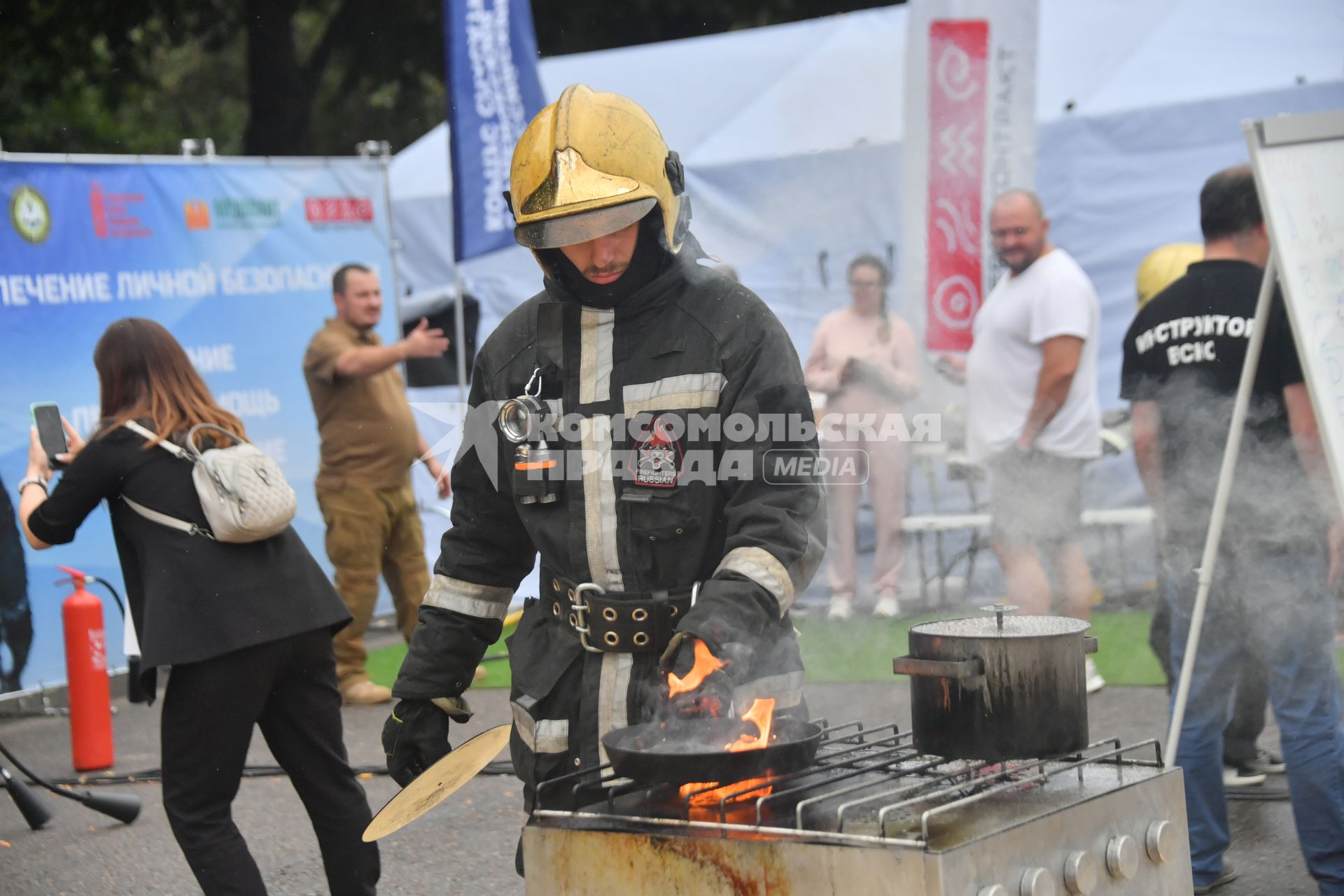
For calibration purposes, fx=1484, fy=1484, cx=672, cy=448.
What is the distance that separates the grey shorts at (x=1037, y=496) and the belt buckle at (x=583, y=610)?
406 cm

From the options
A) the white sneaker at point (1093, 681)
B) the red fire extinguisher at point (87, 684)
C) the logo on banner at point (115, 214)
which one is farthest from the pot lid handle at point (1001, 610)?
the logo on banner at point (115, 214)

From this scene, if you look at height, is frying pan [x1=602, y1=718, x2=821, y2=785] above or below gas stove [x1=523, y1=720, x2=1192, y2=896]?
above

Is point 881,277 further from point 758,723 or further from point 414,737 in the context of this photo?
point 758,723

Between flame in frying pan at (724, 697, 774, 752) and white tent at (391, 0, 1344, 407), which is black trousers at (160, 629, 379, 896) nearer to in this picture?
flame in frying pan at (724, 697, 774, 752)

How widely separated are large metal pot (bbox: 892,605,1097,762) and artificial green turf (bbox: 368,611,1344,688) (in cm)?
492

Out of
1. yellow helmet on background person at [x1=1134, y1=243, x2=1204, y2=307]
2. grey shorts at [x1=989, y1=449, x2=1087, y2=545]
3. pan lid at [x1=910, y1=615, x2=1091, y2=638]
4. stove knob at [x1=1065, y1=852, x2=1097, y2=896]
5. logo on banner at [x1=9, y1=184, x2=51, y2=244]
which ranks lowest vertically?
stove knob at [x1=1065, y1=852, x2=1097, y2=896]

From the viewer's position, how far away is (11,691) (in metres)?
7.78

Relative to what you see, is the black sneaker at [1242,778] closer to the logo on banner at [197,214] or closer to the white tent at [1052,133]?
the white tent at [1052,133]

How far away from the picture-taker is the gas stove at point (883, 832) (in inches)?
86.2

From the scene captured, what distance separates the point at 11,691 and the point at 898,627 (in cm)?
488

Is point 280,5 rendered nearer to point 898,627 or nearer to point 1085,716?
point 898,627

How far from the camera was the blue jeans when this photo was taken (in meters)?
4.14

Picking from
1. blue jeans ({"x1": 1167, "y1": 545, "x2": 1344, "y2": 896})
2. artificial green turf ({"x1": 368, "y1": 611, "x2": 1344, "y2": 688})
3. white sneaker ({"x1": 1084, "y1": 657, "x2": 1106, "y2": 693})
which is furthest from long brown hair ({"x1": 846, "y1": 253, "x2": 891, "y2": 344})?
blue jeans ({"x1": 1167, "y1": 545, "x2": 1344, "y2": 896})

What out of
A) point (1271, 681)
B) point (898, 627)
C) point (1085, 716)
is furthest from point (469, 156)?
point (1085, 716)
